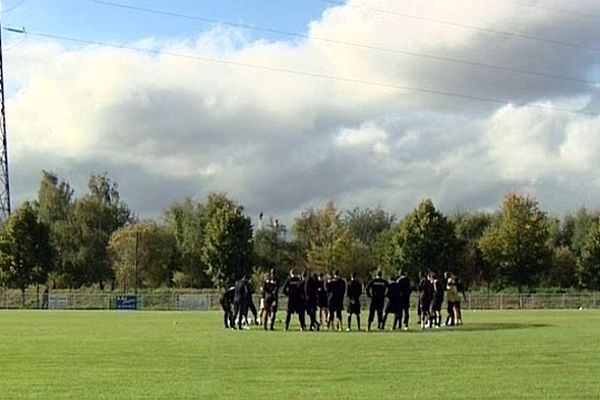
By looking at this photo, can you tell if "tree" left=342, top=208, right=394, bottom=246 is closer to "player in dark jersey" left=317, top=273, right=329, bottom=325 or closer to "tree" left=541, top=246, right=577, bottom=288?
"tree" left=541, top=246, right=577, bottom=288

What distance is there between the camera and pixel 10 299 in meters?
88.2

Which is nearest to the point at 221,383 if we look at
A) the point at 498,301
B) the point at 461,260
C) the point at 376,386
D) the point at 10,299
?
the point at 376,386

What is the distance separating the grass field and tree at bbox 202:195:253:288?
210ft

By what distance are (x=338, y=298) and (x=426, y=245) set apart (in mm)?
58036

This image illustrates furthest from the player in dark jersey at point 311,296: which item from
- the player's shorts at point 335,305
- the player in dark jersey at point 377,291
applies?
the player in dark jersey at point 377,291

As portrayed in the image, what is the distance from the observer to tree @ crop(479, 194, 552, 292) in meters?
91.9

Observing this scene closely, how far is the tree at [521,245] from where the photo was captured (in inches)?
3617

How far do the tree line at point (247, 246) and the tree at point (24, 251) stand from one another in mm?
93

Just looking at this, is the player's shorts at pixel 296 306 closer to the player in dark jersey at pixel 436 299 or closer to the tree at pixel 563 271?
the player in dark jersey at pixel 436 299

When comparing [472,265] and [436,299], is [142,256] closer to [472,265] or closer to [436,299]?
[472,265]

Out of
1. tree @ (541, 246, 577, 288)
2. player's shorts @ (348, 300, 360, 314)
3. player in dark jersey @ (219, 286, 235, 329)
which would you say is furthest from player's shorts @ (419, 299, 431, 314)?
tree @ (541, 246, 577, 288)

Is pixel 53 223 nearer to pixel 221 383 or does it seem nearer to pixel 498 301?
pixel 498 301

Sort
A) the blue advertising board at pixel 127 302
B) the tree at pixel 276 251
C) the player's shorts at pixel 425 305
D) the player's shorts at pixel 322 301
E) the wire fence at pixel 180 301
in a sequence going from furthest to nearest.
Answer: the tree at pixel 276 251 → the blue advertising board at pixel 127 302 → the wire fence at pixel 180 301 → the player's shorts at pixel 425 305 → the player's shorts at pixel 322 301

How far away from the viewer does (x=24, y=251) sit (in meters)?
95.5
